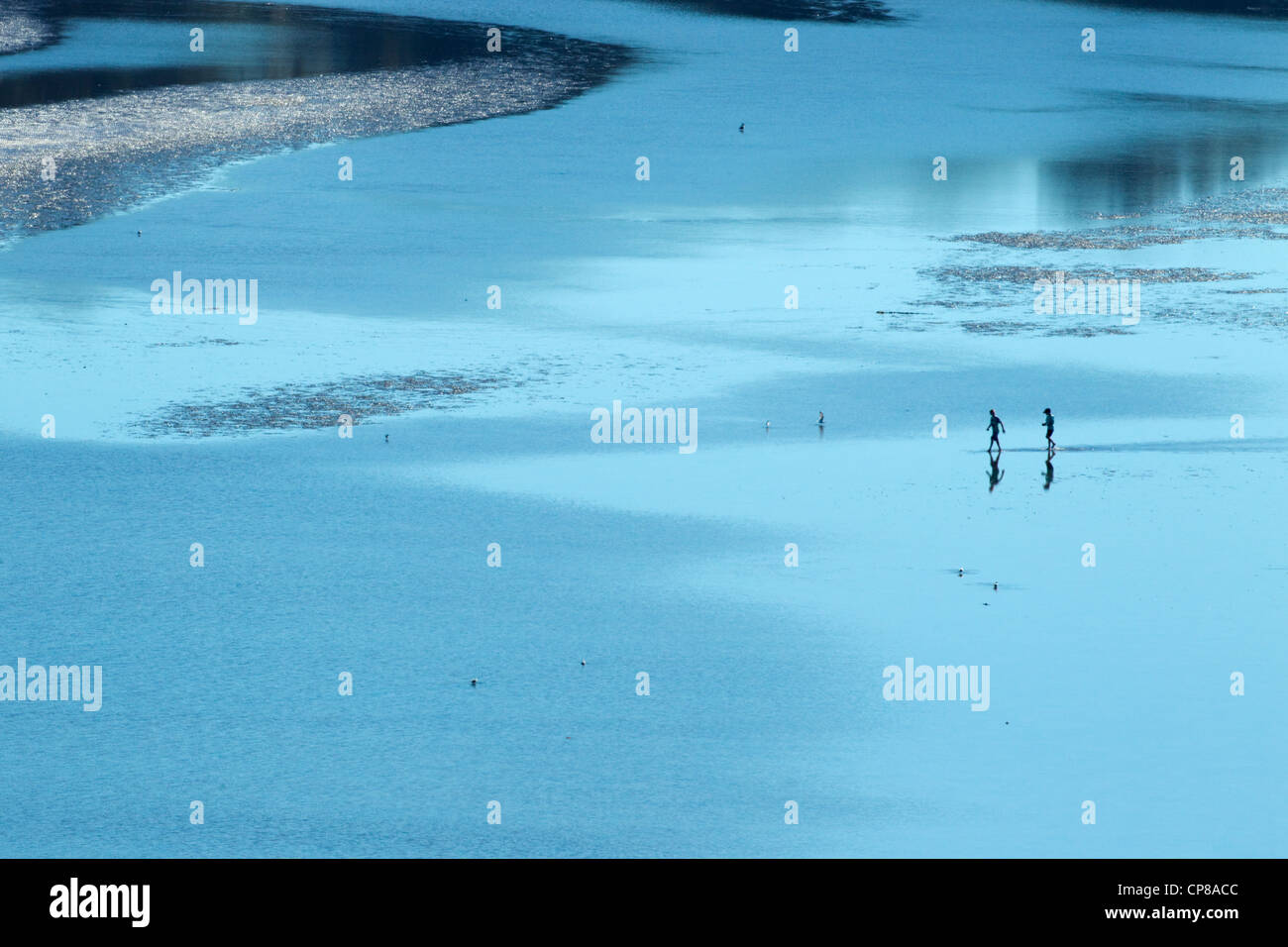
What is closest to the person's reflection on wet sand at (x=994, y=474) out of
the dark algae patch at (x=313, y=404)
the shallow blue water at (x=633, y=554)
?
the shallow blue water at (x=633, y=554)

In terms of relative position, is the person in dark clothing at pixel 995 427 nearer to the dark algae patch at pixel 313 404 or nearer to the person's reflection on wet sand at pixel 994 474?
the person's reflection on wet sand at pixel 994 474

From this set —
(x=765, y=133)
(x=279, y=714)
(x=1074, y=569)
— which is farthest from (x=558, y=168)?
(x=279, y=714)

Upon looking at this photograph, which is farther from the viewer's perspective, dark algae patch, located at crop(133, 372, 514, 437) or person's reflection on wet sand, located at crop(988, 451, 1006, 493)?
dark algae patch, located at crop(133, 372, 514, 437)

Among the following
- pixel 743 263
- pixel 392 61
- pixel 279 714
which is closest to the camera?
pixel 279 714

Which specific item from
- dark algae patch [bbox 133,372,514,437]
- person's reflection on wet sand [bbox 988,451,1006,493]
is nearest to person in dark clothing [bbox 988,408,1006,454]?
person's reflection on wet sand [bbox 988,451,1006,493]

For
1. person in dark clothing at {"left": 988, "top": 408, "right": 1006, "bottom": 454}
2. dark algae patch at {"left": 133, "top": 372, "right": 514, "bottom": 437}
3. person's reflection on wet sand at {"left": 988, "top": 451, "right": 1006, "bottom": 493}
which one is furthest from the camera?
dark algae patch at {"left": 133, "top": 372, "right": 514, "bottom": 437}

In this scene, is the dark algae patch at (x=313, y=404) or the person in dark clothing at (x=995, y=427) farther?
the dark algae patch at (x=313, y=404)

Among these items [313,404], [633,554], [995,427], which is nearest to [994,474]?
[995,427]

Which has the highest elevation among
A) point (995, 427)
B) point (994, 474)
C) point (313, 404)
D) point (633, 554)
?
point (313, 404)

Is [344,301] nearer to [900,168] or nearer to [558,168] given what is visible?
[558,168]

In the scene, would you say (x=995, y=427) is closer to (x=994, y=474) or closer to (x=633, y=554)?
(x=994, y=474)

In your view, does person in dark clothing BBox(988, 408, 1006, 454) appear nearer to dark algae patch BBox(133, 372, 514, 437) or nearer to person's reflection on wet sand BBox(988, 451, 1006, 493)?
person's reflection on wet sand BBox(988, 451, 1006, 493)

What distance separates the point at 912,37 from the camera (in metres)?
72.6

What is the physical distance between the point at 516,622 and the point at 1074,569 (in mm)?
6235
